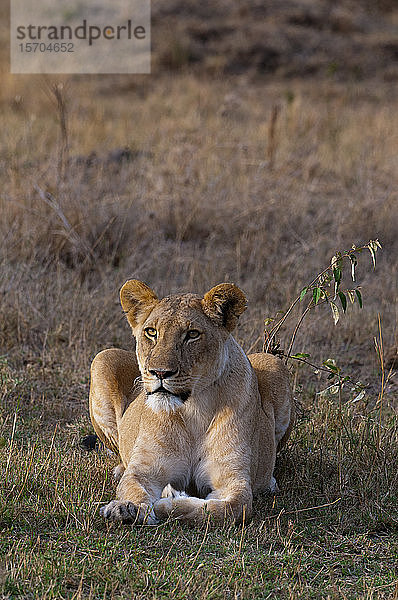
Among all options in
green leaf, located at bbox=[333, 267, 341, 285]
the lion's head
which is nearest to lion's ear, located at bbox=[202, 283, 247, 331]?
the lion's head

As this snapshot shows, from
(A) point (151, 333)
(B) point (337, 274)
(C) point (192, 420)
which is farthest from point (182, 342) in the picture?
(B) point (337, 274)

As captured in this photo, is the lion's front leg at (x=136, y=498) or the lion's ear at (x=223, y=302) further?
the lion's ear at (x=223, y=302)

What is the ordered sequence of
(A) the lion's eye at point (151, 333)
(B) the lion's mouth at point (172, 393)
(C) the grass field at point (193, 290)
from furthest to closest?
(A) the lion's eye at point (151, 333) → (B) the lion's mouth at point (172, 393) → (C) the grass field at point (193, 290)

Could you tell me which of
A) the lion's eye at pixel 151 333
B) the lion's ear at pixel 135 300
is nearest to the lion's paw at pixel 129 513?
the lion's eye at pixel 151 333

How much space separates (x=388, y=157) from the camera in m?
12.5

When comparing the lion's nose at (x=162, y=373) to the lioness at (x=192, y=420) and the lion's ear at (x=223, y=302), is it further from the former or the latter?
the lion's ear at (x=223, y=302)

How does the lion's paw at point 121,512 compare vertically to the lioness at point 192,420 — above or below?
below

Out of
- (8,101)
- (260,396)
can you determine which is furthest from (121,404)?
(8,101)

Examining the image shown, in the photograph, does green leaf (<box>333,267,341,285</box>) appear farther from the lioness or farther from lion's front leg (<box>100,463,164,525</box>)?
lion's front leg (<box>100,463,164,525</box>)

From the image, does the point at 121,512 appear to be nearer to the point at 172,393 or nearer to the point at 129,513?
the point at 129,513

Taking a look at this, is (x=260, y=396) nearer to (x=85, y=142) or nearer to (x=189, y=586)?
(x=189, y=586)

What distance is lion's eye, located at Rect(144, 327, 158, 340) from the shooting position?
4.32 m

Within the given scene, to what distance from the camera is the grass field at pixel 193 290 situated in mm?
3863

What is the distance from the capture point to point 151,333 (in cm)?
433
